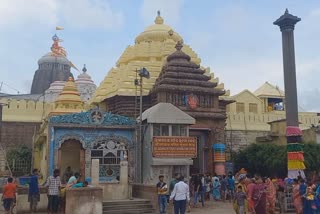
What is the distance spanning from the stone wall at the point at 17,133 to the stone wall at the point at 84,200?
799 inches

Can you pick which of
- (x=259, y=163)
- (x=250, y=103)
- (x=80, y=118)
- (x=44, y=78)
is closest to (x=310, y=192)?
(x=80, y=118)

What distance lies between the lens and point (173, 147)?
60.5 feet

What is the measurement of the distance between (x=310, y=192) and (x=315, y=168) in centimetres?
1491

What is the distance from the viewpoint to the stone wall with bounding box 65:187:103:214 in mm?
13062

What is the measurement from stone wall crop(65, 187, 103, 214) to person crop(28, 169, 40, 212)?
1755 millimetres

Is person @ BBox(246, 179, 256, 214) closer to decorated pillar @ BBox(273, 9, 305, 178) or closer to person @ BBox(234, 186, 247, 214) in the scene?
person @ BBox(234, 186, 247, 214)

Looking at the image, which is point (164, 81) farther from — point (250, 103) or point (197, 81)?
point (250, 103)

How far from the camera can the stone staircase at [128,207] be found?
15.1 metres

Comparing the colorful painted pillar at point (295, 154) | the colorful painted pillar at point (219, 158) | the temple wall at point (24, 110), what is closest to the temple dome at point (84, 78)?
the temple wall at point (24, 110)

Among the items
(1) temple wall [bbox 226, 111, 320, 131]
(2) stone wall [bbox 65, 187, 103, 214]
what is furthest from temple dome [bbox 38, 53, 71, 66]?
(2) stone wall [bbox 65, 187, 103, 214]

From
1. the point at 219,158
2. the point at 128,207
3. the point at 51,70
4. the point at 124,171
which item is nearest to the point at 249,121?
the point at 219,158

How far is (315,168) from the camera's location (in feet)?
85.0

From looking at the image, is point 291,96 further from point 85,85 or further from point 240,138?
point 85,85

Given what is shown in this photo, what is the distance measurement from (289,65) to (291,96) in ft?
5.54
